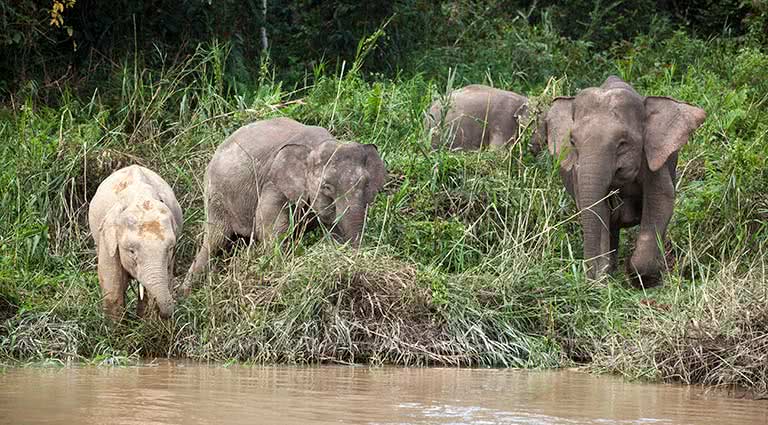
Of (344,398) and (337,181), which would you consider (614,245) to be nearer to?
(337,181)

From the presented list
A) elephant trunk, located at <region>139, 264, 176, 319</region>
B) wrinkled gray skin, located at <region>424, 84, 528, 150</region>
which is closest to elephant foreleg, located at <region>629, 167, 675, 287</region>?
wrinkled gray skin, located at <region>424, 84, 528, 150</region>

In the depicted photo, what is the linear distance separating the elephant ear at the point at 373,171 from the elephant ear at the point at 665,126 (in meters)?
2.41

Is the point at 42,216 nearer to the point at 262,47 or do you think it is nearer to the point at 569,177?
the point at 569,177

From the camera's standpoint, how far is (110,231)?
35.0ft

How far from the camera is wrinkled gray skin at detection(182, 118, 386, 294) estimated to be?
11492 millimetres

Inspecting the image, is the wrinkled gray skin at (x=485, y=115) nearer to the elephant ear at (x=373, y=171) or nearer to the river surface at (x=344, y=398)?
the elephant ear at (x=373, y=171)

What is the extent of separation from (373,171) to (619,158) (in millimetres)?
2180

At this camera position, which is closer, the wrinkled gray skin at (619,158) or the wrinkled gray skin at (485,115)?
the wrinkled gray skin at (619,158)

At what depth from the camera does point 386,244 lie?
39.5 feet

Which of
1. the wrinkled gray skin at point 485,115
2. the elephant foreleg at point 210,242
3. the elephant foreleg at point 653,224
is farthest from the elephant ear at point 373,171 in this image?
the wrinkled gray skin at point 485,115

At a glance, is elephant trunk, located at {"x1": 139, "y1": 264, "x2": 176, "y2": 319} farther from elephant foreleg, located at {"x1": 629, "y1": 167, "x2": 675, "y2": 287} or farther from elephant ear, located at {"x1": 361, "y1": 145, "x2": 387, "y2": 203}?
elephant foreleg, located at {"x1": 629, "y1": 167, "x2": 675, "y2": 287}

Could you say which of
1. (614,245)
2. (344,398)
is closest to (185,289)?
(344,398)

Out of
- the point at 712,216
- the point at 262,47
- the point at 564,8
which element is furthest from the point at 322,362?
the point at 564,8

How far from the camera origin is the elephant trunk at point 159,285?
33.2 ft
